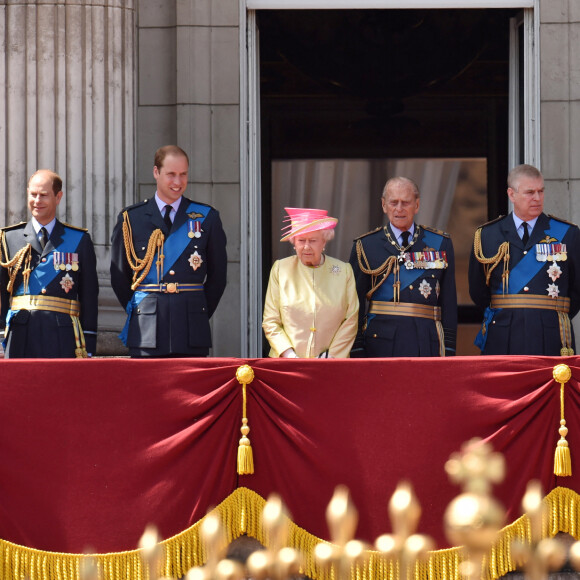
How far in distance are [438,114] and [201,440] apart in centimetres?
777

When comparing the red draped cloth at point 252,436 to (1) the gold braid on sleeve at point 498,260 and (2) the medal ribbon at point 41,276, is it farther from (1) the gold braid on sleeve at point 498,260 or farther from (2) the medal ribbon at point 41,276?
(1) the gold braid on sleeve at point 498,260

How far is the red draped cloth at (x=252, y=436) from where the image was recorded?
5.04 meters

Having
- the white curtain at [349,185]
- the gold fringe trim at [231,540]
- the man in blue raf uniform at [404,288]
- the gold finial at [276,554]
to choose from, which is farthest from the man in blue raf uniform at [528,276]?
the white curtain at [349,185]

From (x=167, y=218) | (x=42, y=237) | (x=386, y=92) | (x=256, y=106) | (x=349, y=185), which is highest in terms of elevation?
(x=386, y=92)

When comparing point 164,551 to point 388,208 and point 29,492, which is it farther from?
point 388,208

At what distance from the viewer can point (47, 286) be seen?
19.6ft

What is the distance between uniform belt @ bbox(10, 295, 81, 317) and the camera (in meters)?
5.98

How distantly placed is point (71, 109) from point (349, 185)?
5.41 meters

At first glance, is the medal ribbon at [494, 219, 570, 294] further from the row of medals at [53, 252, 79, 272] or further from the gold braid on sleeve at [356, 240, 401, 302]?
the row of medals at [53, 252, 79, 272]

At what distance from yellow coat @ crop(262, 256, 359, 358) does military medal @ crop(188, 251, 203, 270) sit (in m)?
0.45

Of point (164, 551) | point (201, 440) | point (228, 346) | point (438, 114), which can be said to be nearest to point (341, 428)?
point (201, 440)

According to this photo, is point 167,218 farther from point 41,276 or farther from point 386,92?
point 386,92

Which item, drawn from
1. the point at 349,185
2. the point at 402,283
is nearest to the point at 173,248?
the point at 402,283

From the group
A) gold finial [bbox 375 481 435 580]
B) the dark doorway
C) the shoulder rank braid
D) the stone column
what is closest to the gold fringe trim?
the shoulder rank braid
